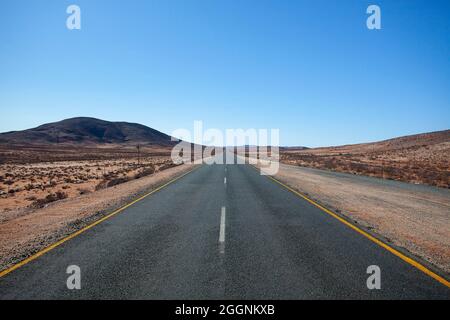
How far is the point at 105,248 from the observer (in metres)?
6.19

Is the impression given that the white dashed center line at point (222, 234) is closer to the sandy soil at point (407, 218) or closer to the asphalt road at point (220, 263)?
the asphalt road at point (220, 263)

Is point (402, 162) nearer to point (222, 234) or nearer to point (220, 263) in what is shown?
point (222, 234)

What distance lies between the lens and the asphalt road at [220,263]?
4234mm

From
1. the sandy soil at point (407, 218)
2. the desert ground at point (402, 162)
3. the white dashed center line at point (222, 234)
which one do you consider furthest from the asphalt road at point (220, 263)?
the desert ground at point (402, 162)

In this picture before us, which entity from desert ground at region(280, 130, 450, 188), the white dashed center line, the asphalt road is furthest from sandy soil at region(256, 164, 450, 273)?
desert ground at region(280, 130, 450, 188)

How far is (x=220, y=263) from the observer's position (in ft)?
17.3

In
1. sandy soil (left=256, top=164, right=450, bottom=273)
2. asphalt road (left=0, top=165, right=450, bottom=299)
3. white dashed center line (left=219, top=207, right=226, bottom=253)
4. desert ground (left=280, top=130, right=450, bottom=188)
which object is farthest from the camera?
desert ground (left=280, top=130, right=450, bottom=188)

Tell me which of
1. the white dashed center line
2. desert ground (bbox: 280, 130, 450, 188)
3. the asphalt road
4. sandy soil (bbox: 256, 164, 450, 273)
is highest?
desert ground (bbox: 280, 130, 450, 188)

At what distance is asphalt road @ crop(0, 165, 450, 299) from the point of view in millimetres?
4234

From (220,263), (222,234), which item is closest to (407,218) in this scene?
(222,234)

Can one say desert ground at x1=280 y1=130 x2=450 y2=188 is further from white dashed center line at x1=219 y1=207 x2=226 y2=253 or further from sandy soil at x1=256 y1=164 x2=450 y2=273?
Result: white dashed center line at x1=219 y1=207 x2=226 y2=253

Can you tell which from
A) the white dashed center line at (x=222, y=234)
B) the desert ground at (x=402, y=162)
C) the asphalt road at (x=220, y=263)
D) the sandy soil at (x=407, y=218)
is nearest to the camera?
the asphalt road at (x=220, y=263)
